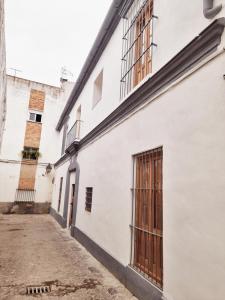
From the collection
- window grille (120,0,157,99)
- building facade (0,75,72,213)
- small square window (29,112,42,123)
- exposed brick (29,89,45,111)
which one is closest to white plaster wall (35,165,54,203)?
building facade (0,75,72,213)

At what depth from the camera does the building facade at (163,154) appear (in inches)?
96.8

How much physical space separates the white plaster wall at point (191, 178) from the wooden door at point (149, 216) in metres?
0.21

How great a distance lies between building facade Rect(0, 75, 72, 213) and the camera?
14.2 metres

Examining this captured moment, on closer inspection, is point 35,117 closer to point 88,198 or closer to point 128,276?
point 88,198

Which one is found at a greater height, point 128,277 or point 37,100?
point 37,100

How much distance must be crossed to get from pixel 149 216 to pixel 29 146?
13102 millimetres

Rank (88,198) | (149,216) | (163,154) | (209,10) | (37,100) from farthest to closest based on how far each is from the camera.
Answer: (37,100) → (88,198) → (149,216) → (163,154) → (209,10)

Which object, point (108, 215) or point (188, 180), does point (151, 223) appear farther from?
point (108, 215)

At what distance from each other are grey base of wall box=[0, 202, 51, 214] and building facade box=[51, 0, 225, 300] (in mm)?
9473

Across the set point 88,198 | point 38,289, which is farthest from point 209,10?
point 88,198

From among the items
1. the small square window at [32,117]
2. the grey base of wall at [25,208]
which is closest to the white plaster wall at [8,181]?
the grey base of wall at [25,208]

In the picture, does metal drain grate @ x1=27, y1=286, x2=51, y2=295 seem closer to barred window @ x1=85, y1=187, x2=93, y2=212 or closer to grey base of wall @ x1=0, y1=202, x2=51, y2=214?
barred window @ x1=85, y1=187, x2=93, y2=212

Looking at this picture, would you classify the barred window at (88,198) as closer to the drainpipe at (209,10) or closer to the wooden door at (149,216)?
the wooden door at (149,216)

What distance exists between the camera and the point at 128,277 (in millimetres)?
3848
